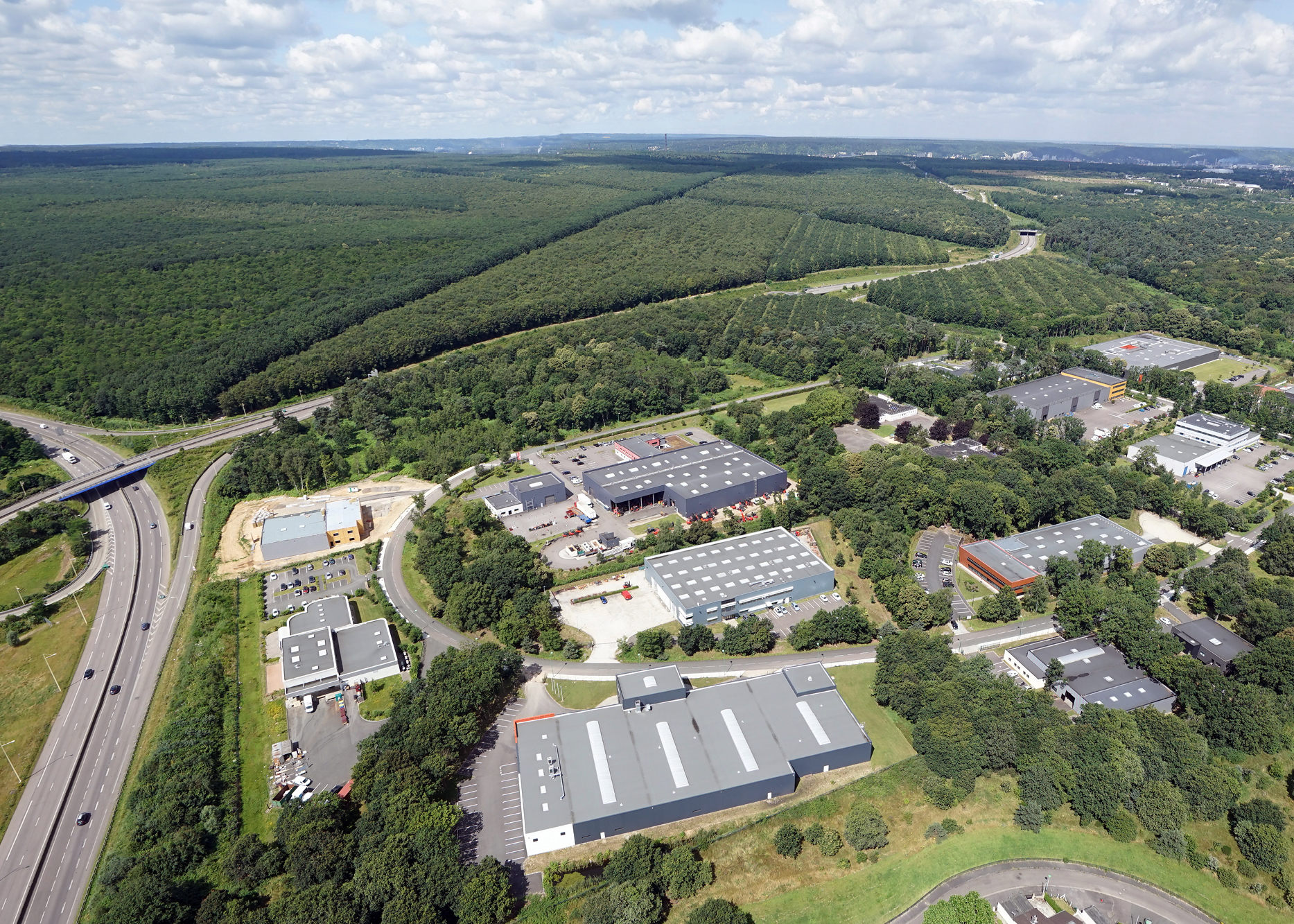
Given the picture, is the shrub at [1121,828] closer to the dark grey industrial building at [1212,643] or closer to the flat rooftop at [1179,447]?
the dark grey industrial building at [1212,643]

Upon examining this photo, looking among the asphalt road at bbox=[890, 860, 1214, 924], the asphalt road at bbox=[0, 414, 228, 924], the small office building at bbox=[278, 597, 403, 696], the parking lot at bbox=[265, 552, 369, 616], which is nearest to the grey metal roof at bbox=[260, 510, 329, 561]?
the parking lot at bbox=[265, 552, 369, 616]

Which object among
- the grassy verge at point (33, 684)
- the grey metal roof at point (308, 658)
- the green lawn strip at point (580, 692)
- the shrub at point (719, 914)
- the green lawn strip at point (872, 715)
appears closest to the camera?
the shrub at point (719, 914)

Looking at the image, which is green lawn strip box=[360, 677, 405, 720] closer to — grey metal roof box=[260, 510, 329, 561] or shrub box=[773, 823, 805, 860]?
grey metal roof box=[260, 510, 329, 561]

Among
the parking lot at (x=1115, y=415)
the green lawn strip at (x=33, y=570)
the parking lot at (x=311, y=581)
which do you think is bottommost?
the green lawn strip at (x=33, y=570)

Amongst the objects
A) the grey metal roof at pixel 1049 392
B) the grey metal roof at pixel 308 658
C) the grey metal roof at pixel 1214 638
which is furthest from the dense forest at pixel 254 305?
the grey metal roof at pixel 1214 638

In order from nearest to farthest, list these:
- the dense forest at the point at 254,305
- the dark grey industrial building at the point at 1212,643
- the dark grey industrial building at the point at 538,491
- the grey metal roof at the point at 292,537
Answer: the dark grey industrial building at the point at 1212,643
the grey metal roof at the point at 292,537
the dark grey industrial building at the point at 538,491
the dense forest at the point at 254,305

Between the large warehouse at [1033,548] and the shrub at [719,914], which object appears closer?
the shrub at [719,914]
